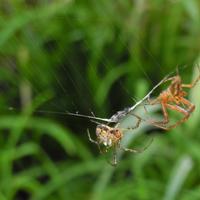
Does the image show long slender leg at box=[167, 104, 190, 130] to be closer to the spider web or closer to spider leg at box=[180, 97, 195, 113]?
spider leg at box=[180, 97, 195, 113]

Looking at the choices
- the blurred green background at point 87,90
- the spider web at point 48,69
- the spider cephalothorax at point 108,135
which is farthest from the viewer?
the spider web at point 48,69

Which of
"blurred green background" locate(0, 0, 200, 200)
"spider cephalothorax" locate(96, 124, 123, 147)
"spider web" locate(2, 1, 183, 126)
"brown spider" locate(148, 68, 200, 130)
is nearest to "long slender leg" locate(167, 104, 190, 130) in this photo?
"brown spider" locate(148, 68, 200, 130)

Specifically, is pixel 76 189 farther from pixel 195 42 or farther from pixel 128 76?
pixel 195 42

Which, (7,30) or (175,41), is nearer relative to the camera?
(7,30)

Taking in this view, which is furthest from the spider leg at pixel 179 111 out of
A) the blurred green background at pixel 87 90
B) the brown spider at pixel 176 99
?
the blurred green background at pixel 87 90

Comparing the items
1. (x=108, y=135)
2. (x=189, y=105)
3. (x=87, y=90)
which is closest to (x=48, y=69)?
(x=87, y=90)

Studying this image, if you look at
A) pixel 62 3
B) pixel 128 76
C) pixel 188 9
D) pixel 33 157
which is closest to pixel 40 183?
pixel 33 157

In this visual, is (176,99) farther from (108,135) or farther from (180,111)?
(108,135)

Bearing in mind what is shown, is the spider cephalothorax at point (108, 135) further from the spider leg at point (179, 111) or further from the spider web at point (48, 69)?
the spider web at point (48, 69)
